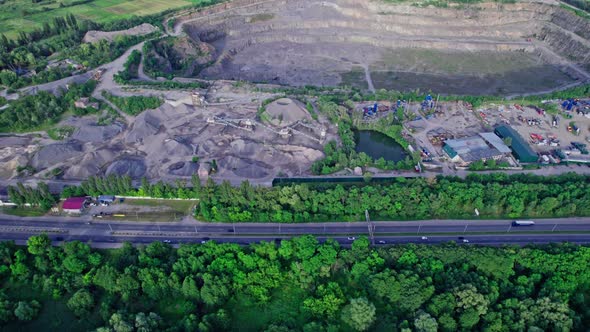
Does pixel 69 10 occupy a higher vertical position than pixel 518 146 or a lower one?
higher

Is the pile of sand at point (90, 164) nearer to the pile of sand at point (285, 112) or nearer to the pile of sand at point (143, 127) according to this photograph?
the pile of sand at point (143, 127)

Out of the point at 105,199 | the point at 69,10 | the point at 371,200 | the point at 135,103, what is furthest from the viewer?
the point at 69,10

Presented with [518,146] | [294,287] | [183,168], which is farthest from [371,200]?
[518,146]

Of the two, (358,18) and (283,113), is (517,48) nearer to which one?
(358,18)

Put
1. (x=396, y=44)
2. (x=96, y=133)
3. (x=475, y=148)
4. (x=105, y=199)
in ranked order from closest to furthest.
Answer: (x=105, y=199) → (x=475, y=148) → (x=96, y=133) → (x=396, y=44)

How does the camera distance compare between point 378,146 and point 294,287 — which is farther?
point 378,146


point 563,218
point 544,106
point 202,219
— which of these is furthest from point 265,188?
point 544,106

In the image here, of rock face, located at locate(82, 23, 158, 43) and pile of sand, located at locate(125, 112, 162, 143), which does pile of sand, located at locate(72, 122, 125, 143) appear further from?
rock face, located at locate(82, 23, 158, 43)

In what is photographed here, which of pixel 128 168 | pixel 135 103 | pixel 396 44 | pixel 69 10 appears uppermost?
pixel 69 10

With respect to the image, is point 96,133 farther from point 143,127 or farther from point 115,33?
point 115,33
